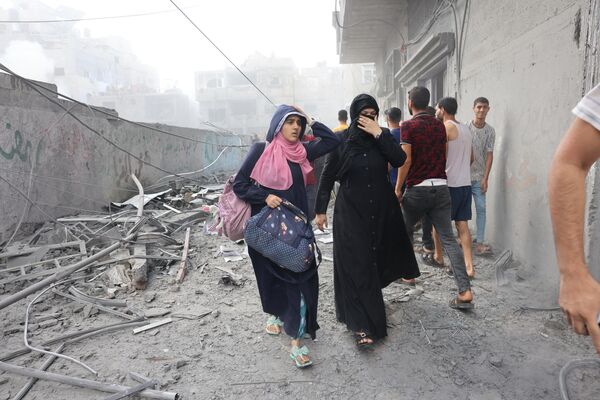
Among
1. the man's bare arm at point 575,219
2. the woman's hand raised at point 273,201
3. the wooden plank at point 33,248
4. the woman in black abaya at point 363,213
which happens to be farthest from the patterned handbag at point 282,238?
the wooden plank at point 33,248

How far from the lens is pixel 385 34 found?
492 inches

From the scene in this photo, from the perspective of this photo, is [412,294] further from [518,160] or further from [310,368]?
[518,160]

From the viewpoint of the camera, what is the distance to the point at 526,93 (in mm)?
3924

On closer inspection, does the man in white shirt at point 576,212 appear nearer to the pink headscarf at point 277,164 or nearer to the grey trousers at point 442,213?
the pink headscarf at point 277,164

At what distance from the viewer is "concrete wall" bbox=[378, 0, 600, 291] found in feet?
10.5

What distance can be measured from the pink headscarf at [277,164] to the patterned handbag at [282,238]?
152 millimetres

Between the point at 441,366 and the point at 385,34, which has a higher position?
the point at 385,34

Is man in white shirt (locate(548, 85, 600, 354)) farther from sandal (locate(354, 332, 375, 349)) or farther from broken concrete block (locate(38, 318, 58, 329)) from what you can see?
broken concrete block (locate(38, 318, 58, 329))

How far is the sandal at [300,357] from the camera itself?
263 cm

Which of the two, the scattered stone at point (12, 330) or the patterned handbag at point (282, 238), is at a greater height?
the patterned handbag at point (282, 238)

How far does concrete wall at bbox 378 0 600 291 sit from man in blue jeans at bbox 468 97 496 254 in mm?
187

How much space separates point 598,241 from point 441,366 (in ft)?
5.12

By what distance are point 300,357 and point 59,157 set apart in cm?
566

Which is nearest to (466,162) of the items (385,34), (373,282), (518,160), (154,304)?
(518,160)
